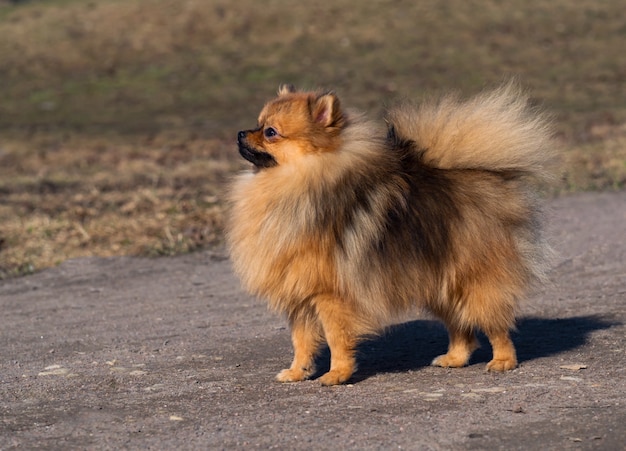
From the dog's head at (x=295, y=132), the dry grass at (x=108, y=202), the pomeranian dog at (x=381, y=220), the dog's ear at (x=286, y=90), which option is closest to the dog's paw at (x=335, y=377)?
the pomeranian dog at (x=381, y=220)

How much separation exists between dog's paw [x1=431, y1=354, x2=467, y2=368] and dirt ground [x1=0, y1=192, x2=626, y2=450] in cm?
7

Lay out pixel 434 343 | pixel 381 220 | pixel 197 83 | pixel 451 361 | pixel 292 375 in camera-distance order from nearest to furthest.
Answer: pixel 381 220, pixel 292 375, pixel 451 361, pixel 434 343, pixel 197 83

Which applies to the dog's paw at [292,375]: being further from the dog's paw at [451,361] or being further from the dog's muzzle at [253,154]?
the dog's muzzle at [253,154]

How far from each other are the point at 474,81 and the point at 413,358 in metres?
23.8

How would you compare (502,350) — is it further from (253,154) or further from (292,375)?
(253,154)

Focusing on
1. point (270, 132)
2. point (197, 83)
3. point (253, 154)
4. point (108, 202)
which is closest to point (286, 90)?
point (270, 132)

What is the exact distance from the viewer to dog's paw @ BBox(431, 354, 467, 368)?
643 centimetres

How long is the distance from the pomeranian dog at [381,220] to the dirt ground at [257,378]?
15.2 inches

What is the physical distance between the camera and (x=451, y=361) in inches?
253

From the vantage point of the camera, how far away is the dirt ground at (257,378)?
4945 millimetres

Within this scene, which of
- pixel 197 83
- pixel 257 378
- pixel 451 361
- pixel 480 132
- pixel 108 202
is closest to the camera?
pixel 257 378

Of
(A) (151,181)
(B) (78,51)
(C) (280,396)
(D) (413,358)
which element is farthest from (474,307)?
(B) (78,51)

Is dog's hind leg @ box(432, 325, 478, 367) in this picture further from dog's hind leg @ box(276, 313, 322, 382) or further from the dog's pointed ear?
the dog's pointed ear

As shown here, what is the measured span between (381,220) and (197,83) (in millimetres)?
25519
